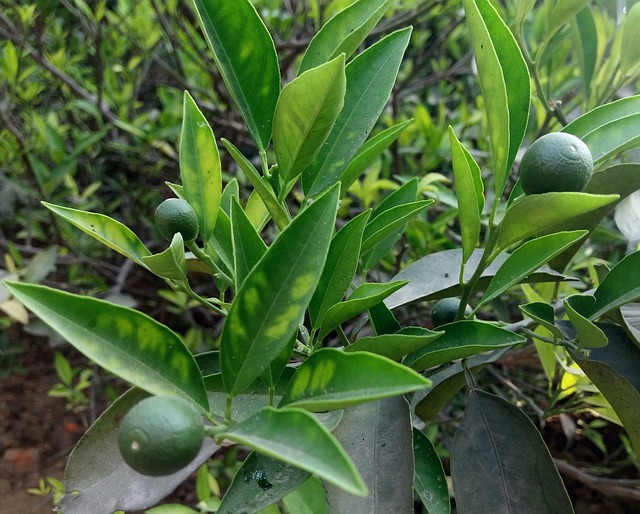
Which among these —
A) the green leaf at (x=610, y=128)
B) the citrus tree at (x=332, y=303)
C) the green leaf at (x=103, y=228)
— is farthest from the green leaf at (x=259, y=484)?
the green leaf at (x=610, y=128)

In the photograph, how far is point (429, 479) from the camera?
579 mm

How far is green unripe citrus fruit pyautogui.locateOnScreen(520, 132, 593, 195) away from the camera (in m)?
0.48

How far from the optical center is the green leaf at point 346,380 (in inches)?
13.5

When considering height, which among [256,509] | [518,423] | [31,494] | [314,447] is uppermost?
[314,447]

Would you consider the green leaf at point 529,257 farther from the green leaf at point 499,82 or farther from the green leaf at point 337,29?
the green leaf at point 337,29

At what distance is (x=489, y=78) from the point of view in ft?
1.69

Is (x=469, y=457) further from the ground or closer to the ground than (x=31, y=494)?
further from the ground

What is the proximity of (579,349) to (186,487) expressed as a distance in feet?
5.13

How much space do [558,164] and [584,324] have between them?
0.17m

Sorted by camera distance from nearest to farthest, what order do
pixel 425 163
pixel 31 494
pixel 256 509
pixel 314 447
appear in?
pixel 314 447, pixel 256 509, pixel 425 163, pixel 31 494

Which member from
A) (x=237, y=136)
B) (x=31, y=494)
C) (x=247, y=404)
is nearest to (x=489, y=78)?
(x=247, y=404)

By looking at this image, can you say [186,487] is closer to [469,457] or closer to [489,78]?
[469,457]

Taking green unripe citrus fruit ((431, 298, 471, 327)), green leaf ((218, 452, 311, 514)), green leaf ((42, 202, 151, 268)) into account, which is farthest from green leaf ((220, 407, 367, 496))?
green unripe citrus fruit ((431, 298, 471, 327))

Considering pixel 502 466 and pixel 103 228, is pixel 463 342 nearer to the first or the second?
pixel 502 466
